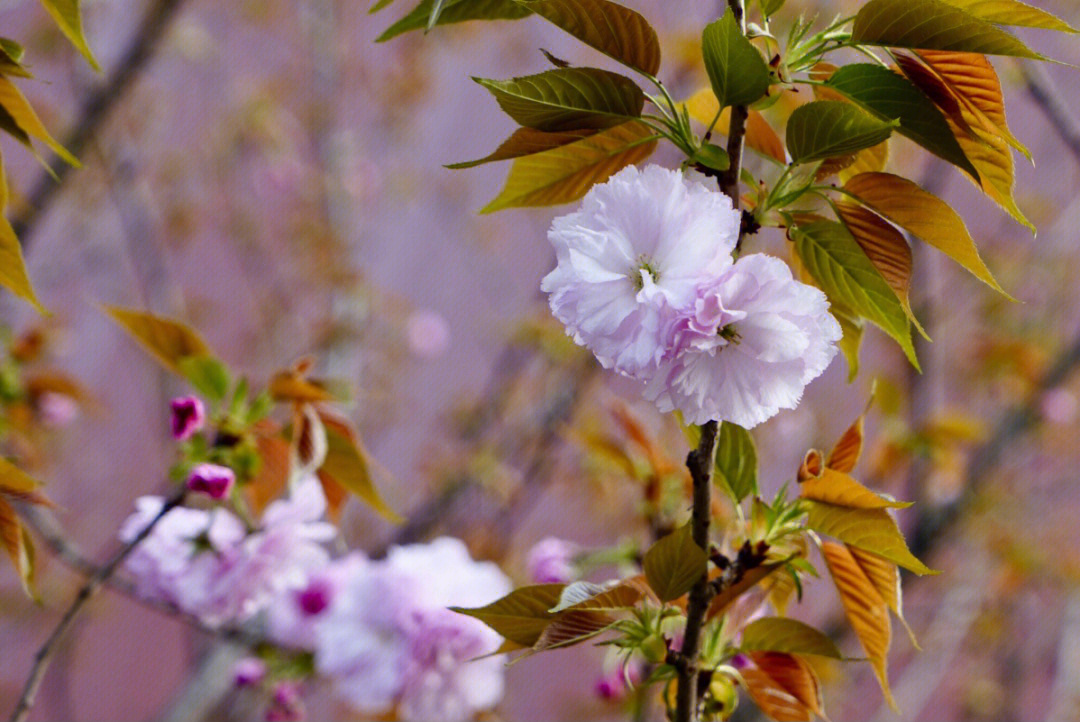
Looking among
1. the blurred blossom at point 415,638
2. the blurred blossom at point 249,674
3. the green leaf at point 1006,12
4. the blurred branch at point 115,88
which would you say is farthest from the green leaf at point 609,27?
the blurred branch at point 115,88

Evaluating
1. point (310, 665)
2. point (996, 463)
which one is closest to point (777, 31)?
point (996, 463)

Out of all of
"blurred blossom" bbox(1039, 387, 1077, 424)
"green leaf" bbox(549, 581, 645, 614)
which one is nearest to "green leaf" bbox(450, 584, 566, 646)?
"green leaf" bbox(549, 581, 645, 614)

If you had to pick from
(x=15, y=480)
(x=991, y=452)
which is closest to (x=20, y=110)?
(x=15, y=480)

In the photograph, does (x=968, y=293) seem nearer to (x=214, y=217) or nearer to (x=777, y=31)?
(x=777, y=31)

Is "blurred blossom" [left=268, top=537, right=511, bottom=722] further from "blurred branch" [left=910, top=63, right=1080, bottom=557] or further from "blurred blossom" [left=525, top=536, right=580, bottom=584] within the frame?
"blurred branch" [left=910, top=63, right=1080, bottom=557]

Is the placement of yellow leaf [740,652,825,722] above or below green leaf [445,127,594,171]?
below

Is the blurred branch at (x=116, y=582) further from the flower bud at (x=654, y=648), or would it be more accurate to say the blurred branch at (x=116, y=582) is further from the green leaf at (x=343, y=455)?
the flower bud at (x=654, y=648)

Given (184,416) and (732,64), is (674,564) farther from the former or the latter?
(184,416)
